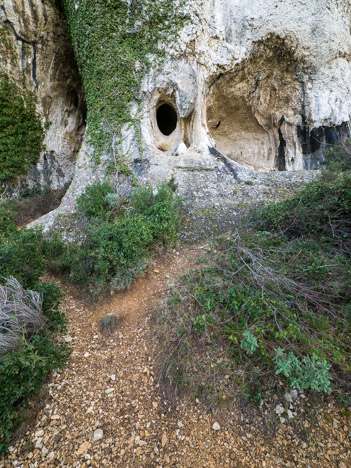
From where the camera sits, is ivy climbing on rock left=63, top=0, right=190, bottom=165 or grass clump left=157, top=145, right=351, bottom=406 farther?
ivy climbing on rock left=63, top=0, right=190, bottom=165

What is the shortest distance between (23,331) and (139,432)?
162 centimetres

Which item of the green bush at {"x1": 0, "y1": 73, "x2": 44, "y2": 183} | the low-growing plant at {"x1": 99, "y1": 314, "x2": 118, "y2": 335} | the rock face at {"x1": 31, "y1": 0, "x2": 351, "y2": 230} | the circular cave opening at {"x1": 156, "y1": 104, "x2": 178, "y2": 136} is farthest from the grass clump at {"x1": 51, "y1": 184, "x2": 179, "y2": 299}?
the circular cave opening at {"x1": 156, "y1": 104, "x2": 178, "y2": 136}

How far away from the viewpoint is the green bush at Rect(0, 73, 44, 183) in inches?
288

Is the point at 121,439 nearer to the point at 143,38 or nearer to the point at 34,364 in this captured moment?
the point at 34,364

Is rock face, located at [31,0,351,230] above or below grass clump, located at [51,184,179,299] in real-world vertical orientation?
above

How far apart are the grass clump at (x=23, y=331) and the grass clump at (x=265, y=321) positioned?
1.36m

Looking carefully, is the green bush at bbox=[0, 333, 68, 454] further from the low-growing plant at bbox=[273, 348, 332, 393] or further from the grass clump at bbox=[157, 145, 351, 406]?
the low-growing plant at bbox=[273, 348, 332, 393]

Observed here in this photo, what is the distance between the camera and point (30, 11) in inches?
273

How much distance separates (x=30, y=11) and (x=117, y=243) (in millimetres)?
9564

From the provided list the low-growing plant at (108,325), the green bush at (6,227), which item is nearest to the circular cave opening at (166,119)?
the green bush at (6,227)

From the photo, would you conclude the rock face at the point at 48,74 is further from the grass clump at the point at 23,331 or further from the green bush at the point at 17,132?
the grass clump at the point at 23,331

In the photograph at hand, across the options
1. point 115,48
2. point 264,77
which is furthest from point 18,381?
point 264,77

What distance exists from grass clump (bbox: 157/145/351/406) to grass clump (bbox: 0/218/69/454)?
53.4 inches

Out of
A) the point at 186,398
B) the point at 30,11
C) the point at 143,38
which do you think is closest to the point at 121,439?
the point at 186,398
